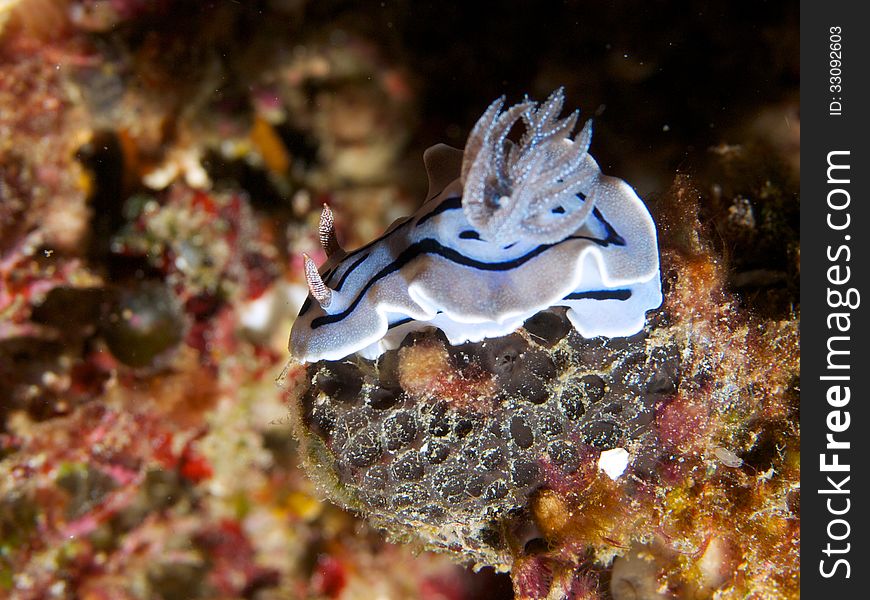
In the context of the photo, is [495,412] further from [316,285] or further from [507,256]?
[316,285]

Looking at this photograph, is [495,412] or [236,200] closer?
[495,412]

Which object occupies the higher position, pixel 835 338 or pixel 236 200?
pixel 236 200

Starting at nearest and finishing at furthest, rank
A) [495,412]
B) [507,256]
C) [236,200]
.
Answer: [507,256] < [495,412] < [236,200]

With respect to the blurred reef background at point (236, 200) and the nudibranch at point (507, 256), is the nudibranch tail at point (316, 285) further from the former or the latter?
the blurred reef background at point (236, 200)

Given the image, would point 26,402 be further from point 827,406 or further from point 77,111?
point 827,406

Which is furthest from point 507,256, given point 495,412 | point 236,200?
point 236,200

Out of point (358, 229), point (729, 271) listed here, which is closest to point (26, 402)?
point (358, 229)
